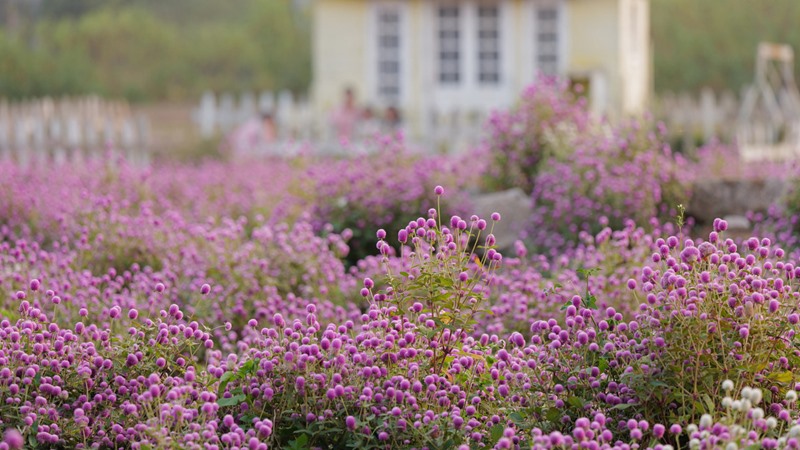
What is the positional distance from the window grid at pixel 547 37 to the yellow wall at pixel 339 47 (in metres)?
3.07

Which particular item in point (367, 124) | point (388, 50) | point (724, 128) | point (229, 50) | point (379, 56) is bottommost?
point (724, 128)

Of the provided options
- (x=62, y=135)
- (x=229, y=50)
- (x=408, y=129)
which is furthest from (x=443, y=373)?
(x=229, y=50)

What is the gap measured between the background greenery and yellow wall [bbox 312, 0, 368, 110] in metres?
13.6

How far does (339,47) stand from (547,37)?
370 centimetres

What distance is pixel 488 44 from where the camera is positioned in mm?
19969

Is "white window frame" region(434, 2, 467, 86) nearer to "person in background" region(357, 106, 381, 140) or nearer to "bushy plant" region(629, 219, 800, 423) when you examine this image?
"person in background" region(357, 106, 381, 140)

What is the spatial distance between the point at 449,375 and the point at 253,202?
6108mm

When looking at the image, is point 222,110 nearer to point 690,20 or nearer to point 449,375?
point 690,20

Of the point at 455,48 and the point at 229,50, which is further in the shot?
the point at 229,50

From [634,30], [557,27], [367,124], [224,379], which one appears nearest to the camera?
[224,379]

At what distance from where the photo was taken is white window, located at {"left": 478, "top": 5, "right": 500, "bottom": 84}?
19.9m

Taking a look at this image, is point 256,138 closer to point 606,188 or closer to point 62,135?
point 62,135

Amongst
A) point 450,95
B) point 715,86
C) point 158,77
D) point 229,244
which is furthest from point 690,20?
point 229,244

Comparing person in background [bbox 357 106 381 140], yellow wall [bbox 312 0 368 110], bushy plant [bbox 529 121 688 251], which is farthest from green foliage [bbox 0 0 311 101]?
bushy plant [bbox 529 121 688 251]
